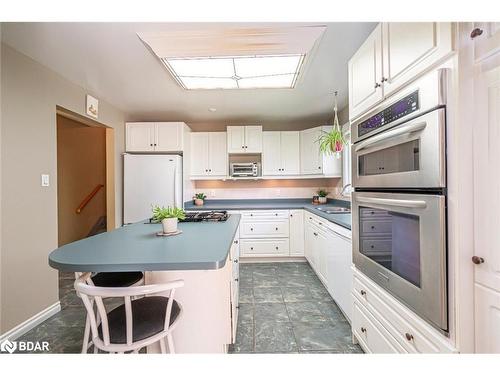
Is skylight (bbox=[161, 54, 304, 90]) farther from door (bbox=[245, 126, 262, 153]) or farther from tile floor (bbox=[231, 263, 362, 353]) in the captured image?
tile floor (bbox=[231, 263, 362, 353])

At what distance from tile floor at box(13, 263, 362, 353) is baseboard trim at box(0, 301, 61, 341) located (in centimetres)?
4

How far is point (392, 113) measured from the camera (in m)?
1.08

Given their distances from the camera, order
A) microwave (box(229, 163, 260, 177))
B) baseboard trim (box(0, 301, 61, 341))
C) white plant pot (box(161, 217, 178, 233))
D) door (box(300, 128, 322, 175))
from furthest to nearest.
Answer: microwave (box(229, 163, 260, 177)) < door (box(300, 128, 322, 175)) < baseboard trim (box(0, 301, 61, 341)) < white plant pot (box(161, 217, 178, 233))

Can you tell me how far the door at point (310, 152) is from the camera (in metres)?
3.63

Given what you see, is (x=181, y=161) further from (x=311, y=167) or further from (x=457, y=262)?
(x=457, y=262)

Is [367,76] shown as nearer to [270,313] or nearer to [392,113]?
[392,113]

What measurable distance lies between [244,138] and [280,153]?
2.24ft

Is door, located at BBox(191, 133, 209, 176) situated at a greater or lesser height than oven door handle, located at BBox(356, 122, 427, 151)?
greater

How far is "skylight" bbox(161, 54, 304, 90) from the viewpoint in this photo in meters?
1.98

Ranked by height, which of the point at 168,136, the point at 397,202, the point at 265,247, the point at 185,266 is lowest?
the point at 265,247

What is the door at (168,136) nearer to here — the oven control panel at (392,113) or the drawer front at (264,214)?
the drawer front at (264,214)

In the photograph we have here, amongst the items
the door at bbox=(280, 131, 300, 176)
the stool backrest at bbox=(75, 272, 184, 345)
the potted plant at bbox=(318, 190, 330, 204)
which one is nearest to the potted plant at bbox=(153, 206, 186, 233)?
the stool backrest at bbox=(75, 272, 184, 345)

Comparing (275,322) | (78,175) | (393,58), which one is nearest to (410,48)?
(393,58)

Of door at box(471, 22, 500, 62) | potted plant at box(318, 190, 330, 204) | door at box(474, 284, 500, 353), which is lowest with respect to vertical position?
door at box(474, 284, 500, 353)
